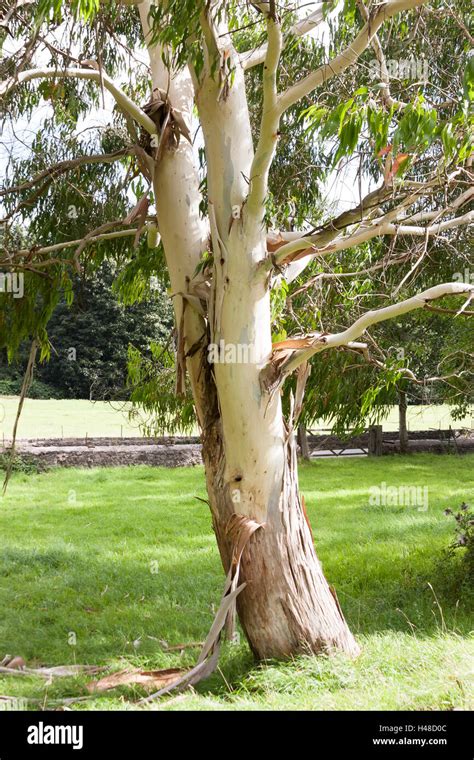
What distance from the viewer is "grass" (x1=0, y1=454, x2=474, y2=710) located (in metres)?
4.35

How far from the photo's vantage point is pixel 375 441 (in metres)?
18.4

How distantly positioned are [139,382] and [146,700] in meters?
4.55

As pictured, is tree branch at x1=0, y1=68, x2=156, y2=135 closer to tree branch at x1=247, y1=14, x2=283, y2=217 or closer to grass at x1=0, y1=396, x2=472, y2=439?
tree branch at x1=247, y1=14, x2=283, y2=217

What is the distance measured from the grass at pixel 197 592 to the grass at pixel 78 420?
21.4 feet

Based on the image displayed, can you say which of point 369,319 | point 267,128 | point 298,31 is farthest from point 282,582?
point 298,31

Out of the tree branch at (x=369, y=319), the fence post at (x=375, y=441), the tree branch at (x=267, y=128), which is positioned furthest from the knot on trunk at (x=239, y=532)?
the fence post at (x=375, y=441)

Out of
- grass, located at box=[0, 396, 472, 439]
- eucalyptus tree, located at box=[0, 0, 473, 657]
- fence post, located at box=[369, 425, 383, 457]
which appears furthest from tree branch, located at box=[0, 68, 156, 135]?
grass, located at box=[0, 396, 472, 439]

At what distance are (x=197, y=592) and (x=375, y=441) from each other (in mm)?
11624

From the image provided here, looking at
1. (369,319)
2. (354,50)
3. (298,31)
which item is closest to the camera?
(354,50)

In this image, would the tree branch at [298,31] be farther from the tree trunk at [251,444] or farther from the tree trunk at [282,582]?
the tree trunk at [282,582]

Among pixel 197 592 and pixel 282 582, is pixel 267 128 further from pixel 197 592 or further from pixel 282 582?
pixel 197 592

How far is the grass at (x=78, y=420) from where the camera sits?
20969mm
